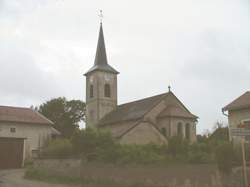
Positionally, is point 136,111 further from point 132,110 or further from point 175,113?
point 175,113

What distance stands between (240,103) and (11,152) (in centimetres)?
2281

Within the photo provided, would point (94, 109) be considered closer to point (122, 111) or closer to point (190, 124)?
point (122, 111)

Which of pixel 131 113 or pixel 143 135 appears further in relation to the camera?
pixel 131 113

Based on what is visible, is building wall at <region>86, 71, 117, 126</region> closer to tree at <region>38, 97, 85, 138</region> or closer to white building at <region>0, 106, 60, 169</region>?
tree at <region>38, 97, 85, 138</region>

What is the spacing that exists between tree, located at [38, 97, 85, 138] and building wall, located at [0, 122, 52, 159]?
19.7m

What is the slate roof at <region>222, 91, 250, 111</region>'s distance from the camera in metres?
23.8

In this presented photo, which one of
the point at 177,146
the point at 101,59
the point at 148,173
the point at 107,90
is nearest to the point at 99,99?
the point at 107,90

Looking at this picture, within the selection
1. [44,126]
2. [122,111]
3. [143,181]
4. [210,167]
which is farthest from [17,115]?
[210,167]

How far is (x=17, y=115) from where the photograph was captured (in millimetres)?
42500

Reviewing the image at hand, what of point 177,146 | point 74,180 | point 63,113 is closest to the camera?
point 74,180

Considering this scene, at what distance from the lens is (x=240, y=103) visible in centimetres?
2436

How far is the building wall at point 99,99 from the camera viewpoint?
2152 inches

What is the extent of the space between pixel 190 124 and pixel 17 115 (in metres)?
20.2

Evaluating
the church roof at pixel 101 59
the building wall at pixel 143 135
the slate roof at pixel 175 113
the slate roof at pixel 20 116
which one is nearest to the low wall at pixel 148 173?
the building wall at pixel 143 135
